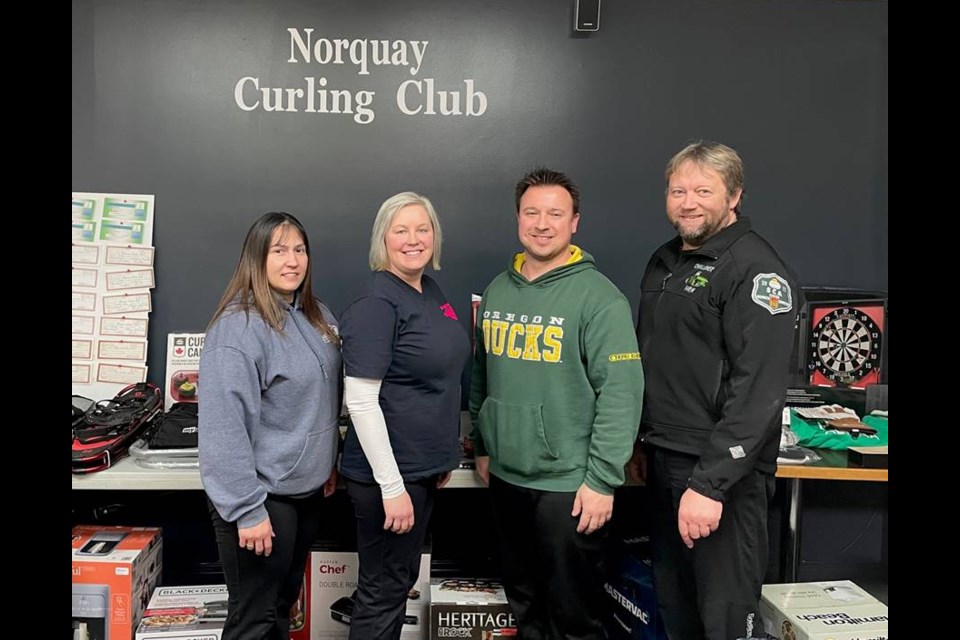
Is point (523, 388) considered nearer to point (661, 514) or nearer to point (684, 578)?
point (661, 514)

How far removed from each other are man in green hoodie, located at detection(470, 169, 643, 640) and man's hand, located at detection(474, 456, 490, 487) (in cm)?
4

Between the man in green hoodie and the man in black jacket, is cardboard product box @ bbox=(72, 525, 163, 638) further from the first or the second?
the man in black jacket

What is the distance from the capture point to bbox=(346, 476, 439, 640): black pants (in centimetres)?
178

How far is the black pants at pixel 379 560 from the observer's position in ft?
5.83

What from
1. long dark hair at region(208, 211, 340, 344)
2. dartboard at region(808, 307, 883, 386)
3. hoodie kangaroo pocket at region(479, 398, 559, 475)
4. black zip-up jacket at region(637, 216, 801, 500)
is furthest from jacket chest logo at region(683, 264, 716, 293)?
dartboard at region(808, 307, 883, 386)

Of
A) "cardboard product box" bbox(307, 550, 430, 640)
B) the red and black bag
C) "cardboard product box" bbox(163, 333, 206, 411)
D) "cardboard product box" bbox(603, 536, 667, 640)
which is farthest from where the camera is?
"cardboard product box" bbox(163, 333, 206, 411)

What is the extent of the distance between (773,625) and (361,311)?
1.53m

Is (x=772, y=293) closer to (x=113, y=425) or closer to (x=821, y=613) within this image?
(x=821, y=613)

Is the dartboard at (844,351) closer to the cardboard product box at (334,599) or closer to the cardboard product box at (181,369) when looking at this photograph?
the cardboard product box at (334,599)

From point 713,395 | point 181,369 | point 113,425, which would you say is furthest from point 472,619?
point 181,369

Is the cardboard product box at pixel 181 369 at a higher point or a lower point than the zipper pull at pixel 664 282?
lower

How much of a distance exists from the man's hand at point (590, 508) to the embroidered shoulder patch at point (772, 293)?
2.04 feet

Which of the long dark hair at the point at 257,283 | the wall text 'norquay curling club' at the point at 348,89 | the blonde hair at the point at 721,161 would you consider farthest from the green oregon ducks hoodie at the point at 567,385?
the wall text 'norquay curling club' at the point at 348,89

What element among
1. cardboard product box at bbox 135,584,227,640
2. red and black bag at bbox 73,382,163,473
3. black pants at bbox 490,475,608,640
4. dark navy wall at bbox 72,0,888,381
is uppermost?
dark navy wall at bbox 72,0,888,381
